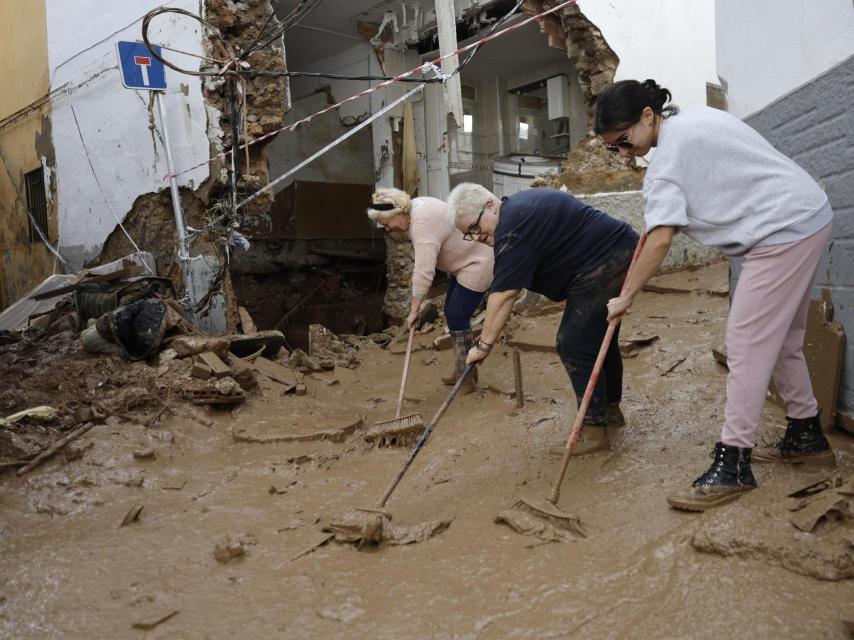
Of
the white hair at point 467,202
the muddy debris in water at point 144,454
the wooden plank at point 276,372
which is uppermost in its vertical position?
the white hair at point 467,202

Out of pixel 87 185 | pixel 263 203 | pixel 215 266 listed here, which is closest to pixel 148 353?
pixel 215 266

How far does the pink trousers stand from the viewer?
233 centimetres

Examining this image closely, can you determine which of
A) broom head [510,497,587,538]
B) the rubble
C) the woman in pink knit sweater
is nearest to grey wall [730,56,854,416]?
broom head [510,497,587,538]

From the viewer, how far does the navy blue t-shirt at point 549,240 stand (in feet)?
10.1

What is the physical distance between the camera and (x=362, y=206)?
11797 mm

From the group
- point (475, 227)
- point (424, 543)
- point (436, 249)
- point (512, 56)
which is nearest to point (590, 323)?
point (475, 227)

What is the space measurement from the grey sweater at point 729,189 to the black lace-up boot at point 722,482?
2.49 feet

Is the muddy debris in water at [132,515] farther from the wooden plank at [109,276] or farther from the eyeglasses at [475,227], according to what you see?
the wooden plank at [109,276]

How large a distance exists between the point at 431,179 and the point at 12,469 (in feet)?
24.4

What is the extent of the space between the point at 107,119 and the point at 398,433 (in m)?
7.02

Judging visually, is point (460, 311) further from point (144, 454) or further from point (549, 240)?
point (144, 454)

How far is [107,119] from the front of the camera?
28.5 feet

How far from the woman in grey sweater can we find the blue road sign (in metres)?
5.97

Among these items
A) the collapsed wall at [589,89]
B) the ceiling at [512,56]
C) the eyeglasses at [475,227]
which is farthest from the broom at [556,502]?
the ceiling at [512,56]
